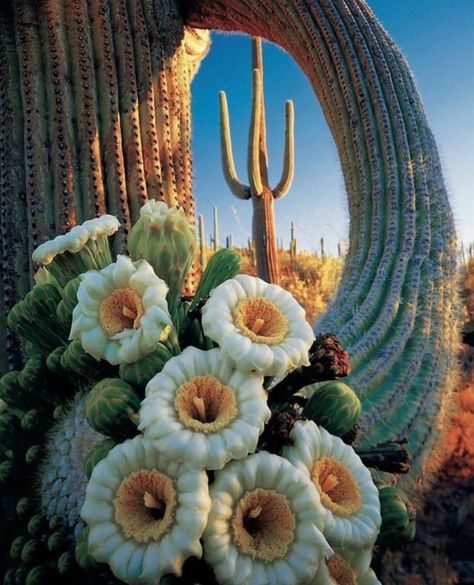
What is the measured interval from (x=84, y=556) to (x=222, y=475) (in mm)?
233

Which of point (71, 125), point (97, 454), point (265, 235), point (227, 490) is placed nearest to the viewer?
point (227, 490)

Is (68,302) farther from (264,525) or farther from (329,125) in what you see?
(329,125)

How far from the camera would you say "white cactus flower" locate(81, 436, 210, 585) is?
765 mm

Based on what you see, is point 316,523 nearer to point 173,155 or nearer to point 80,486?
point 80,486

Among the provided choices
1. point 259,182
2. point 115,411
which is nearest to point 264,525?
point 115,411

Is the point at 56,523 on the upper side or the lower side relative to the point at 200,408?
lower

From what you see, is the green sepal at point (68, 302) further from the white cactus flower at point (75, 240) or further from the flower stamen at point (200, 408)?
the flower stamen at point (200, 408)

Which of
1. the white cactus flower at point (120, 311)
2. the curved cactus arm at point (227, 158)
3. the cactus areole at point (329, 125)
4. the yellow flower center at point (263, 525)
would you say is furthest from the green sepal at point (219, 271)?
the curved cactus arm at point (227, 158)

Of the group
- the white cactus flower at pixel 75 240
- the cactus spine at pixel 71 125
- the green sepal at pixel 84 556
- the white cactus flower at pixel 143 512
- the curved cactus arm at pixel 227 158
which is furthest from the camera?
the curved cactus arm at pixel 227 158

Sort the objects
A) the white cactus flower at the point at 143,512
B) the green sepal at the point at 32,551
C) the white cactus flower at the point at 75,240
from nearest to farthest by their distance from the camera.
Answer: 1. the white cactus flower at the point at 143,512
2. the green sepal at the point at 32,551
3. the white cactus flower at the point at 75,240

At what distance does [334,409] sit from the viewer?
3.27 ft

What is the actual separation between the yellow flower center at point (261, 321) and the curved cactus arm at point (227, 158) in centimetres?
320

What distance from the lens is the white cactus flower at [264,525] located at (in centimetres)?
77

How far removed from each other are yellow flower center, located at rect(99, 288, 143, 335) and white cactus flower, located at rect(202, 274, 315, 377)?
102mm
